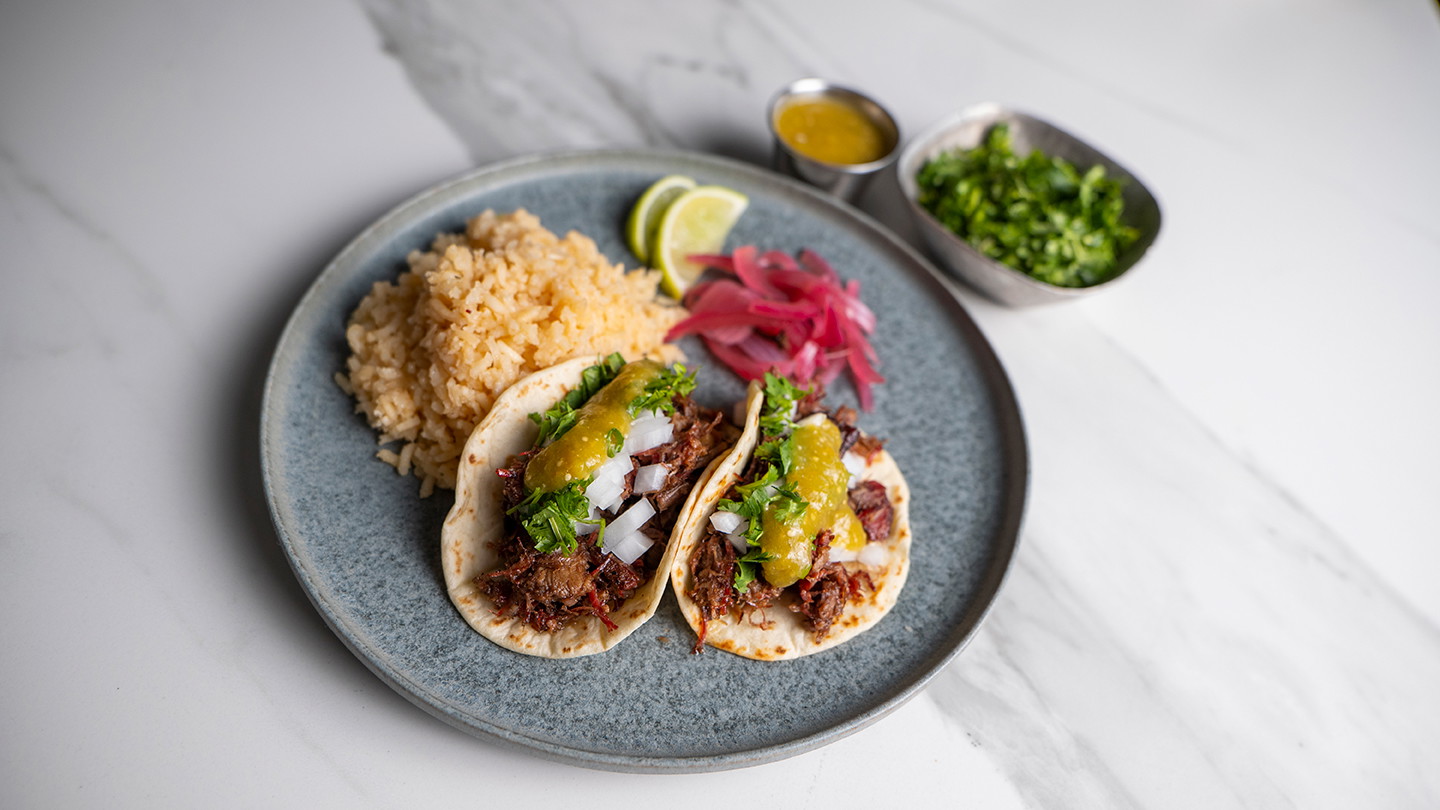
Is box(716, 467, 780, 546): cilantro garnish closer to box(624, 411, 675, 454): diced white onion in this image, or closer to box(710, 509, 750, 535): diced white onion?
box(710, 509, 750, 535): diced white onion

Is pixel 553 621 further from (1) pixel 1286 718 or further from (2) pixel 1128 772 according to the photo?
(1) pixel 1286 718

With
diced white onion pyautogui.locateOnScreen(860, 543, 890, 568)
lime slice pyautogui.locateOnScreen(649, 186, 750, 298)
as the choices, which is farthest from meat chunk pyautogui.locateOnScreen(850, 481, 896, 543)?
lime slice pyautogui.locateOnScreen(649, 186, 750, 298)

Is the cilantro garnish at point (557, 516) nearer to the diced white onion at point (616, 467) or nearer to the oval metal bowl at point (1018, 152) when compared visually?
the diced white onion at point (616, 467)

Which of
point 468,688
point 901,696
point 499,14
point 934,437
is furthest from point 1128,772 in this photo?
point 499,14

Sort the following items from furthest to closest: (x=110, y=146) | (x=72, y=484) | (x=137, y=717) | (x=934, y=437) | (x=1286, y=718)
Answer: (x=110, y=146) → (x=934, y=437) → (x=1286, y=718) → (x=72, y=484) → (x=137, y=717)

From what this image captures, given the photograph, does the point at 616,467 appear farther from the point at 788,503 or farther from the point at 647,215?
the point at 647,215

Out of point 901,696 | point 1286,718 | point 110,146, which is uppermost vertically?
point 110,146

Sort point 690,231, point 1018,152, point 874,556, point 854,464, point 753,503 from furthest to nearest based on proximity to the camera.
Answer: point 1018,152 → point 690,231 → point 854,464 → point 874,556 → point 753,503

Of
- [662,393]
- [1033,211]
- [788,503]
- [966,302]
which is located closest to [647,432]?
[662,393]
